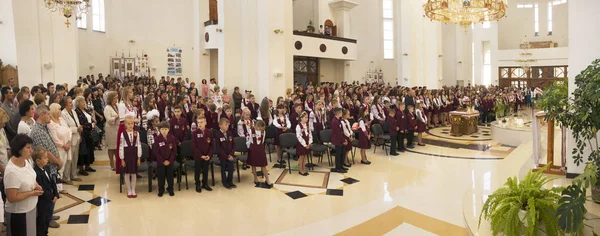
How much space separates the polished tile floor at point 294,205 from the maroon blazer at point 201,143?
0.70m

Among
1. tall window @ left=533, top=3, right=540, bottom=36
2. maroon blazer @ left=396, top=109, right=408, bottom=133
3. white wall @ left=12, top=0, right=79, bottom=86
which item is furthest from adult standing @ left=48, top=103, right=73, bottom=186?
tall window @ left=533, top=3, right=540, bottom=36

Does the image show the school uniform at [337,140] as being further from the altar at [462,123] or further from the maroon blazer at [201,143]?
the altar at [462,123]

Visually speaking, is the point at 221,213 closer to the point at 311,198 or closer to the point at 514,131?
the point at 311,198

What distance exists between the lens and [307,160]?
9320 millimetres

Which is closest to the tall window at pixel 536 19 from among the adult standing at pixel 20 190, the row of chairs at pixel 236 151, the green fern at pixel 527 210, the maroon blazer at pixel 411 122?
the maroon blazer at pixel 411 122

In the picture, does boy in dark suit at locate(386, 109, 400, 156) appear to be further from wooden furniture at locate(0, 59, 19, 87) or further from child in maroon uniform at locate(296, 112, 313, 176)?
wooden furniture at locate(0, 59, 19, 87)

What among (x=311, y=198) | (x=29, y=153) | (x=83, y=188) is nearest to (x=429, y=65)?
(x=311, y=198)

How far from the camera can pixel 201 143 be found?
690 centimetres

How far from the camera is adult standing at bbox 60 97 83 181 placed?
6816 mm

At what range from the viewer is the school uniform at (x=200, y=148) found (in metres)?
6.87

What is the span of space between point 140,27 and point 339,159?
617 inches

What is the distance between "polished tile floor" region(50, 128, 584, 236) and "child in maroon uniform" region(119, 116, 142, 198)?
47cm

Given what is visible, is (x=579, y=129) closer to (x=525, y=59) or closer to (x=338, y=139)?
(x=338, y=139)

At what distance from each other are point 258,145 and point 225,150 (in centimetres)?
61
